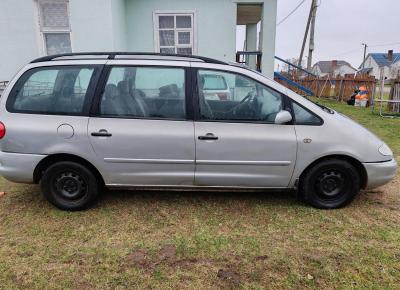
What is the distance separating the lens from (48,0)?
8.34m

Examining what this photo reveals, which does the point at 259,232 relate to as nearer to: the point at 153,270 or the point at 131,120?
the point at 153,270

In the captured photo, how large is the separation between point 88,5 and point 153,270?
7.42 metres

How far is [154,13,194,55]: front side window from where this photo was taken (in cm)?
925

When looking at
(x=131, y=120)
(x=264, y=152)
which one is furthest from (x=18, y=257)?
(x=264, y=152)

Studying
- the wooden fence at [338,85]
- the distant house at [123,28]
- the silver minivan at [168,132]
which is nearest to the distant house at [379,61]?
the wooden fence at [338,85]

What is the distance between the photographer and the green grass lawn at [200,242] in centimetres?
264

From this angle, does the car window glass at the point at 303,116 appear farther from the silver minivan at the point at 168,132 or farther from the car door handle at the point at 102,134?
the car door handle at the point at 102,134

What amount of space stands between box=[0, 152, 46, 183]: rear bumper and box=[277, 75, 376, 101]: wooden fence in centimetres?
1475

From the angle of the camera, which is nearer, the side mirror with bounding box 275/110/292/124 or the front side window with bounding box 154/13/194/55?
the side mirror with bounding box 275/110/292/124

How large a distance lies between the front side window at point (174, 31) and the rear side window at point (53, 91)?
6017 millimetres

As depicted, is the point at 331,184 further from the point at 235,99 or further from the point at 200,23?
the point at 200,23

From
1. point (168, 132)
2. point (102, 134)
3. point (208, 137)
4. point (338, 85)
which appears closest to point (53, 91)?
point (102, 134)

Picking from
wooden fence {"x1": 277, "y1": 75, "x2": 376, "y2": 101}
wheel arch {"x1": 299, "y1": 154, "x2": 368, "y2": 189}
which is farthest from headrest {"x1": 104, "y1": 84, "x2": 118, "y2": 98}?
wooden fence {"x1": 277, "y1": 75, "x2": 376, "y2": 101}

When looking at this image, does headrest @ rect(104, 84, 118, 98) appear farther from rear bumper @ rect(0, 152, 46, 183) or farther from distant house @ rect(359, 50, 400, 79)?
distant house @ rect(359, 50, 400, 79)
